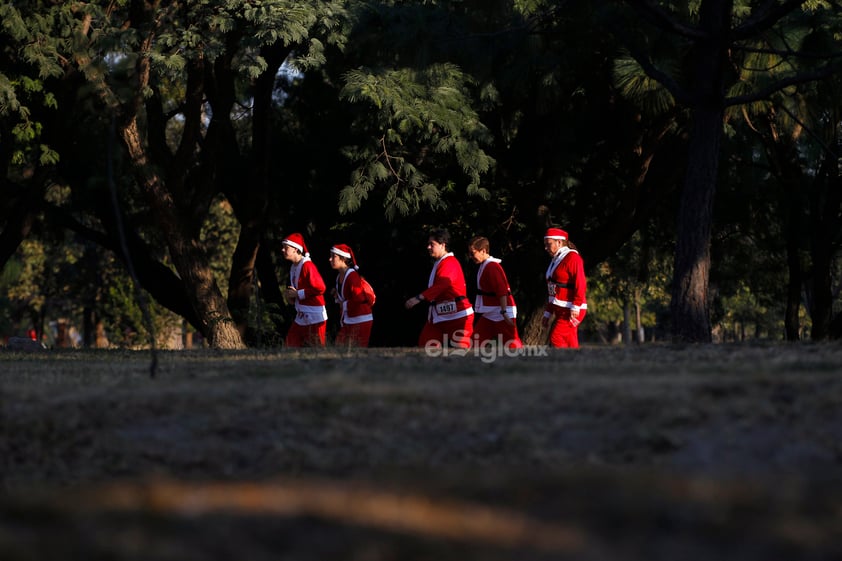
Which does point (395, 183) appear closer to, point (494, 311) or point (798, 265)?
point (494, 311)

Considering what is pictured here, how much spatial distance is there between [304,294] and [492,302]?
2869 millimetres

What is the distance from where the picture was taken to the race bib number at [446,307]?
1522 centimetres

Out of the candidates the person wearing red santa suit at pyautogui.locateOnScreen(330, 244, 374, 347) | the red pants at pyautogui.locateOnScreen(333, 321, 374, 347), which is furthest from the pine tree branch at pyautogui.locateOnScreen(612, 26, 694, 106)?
the red pants at pyautogui.locateOnScreen(333, 321, 374, 347)

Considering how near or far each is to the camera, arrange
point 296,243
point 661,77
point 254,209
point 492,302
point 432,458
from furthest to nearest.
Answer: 1. point 254,209
2. point 296,243
3. point 492,302
4. point 661,77
5. point 432,458

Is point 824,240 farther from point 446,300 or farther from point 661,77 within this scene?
point 446,300

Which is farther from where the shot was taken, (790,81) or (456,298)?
(456,298)

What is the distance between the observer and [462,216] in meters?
23.6

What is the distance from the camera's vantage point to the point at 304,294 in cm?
1692

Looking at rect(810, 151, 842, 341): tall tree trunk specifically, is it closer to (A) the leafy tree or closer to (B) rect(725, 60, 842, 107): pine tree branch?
(A) the leafy tree

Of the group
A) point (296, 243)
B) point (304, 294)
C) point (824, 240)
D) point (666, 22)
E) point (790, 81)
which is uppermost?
point (666, 22)

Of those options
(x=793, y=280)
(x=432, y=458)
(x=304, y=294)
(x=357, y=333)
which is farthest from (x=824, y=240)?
(x=432, y=458)

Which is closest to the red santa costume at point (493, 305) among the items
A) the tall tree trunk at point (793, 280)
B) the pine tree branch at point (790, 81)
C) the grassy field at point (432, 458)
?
the pine tree branch at point (790, 81)

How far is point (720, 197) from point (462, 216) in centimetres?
549

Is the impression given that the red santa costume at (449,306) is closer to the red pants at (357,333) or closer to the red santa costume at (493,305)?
the red santa costume at (493,305)
